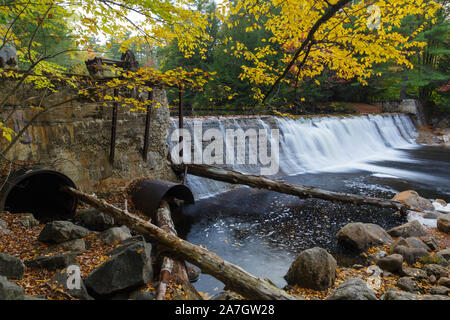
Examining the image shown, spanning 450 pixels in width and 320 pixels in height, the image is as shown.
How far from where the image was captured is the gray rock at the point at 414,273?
14.9ft

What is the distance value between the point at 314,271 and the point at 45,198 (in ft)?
21.1

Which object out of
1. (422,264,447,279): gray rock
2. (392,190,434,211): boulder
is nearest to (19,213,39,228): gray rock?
(422,264,447,279): gray rock

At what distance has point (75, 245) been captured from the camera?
176 inches

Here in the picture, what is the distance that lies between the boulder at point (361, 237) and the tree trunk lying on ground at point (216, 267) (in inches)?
121

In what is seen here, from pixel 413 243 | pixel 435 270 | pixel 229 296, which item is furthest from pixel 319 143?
pixel 229 296

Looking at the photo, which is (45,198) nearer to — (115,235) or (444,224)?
(115,235)

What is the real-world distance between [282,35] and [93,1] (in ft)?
9.89

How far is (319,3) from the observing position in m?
3.83

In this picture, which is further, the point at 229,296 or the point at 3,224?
the point at 3,224

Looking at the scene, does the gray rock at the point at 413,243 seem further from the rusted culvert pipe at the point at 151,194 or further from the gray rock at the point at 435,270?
the rusted culvert pipe at the point at 151,194

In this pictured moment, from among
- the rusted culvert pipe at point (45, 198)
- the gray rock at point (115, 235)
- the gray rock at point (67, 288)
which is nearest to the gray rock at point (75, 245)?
the gray rock at point (115, 235)

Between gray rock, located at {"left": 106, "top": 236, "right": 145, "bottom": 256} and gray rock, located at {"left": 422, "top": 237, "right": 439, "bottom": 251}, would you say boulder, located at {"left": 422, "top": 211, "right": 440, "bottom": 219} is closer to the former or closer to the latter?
gray rock, located at {"left": 422, "top": 237, "right": 439, "bottom": 251}

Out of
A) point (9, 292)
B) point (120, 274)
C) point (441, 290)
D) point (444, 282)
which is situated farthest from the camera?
point (444, 282)
